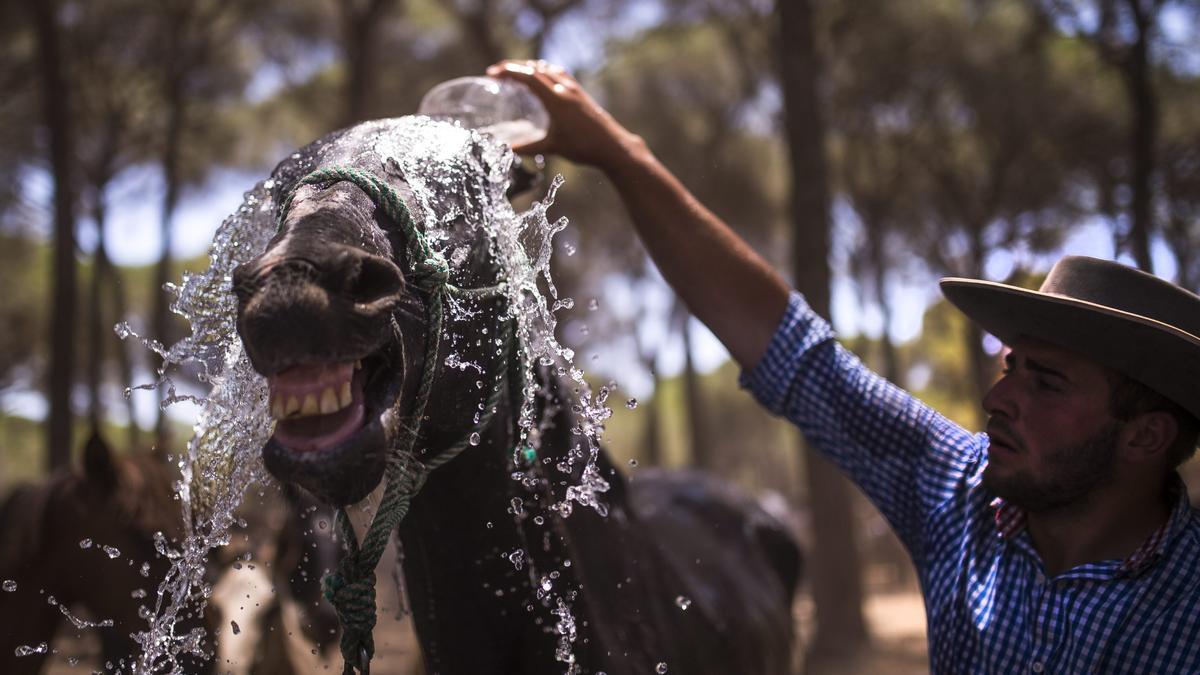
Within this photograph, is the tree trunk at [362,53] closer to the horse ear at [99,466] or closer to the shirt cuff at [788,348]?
the horse ear at [99,466]

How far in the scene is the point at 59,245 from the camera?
9.81 metres

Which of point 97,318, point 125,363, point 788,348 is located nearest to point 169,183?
point 97,318

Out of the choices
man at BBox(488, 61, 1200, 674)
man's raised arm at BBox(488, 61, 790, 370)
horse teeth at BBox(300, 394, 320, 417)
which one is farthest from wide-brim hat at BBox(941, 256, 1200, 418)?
horse teeth at BBox(300, 394, 320, 417)

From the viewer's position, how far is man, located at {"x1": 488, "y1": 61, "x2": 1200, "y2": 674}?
2.10m

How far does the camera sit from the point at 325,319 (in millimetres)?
1287

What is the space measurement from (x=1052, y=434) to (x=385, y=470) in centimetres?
146

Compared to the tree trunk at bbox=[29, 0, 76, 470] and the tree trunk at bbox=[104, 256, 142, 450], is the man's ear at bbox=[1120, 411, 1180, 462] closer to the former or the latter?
the tree trunk at bbox=[29, 0, 76, 470]

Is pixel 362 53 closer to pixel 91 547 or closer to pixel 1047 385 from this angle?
pixel 91 547

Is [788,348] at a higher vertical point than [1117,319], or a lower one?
higher

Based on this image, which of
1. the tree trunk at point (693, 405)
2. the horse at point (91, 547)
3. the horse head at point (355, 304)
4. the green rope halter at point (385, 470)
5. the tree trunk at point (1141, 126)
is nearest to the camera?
the horse head at point (355, 304)

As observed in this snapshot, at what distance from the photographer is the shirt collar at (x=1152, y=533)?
2.10 m

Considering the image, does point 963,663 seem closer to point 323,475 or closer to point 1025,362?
point 1025,362

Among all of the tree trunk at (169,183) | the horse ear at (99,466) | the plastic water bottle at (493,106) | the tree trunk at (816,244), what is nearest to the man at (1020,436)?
the plastic water bottle at (493,106)

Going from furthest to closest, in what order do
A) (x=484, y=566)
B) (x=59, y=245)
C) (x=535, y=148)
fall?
(x=59, y=245), (x=535, y=148), (x=484, y=566)
